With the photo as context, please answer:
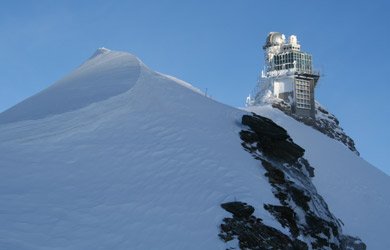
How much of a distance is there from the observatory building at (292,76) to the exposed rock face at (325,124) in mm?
1523

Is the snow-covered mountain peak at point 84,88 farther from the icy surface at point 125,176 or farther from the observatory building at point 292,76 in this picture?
the observatory building at point 292,76

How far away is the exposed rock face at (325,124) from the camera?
70.3m

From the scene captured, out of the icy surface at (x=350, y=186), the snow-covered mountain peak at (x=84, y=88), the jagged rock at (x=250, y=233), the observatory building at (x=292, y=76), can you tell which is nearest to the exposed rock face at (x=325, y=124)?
the observatory building at (x=292, y=76)

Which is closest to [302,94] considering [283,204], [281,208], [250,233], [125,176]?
[283,204]

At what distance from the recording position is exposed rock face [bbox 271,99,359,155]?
70312mm

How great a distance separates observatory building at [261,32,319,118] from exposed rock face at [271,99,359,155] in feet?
5.00

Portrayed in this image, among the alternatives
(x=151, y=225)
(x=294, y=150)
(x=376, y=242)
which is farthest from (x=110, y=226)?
(x=376, y=242)

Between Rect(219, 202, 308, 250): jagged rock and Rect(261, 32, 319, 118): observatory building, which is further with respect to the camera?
Rect(261, 32, 319, 118): observatory building

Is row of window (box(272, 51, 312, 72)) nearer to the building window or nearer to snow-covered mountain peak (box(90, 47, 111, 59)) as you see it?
the building window

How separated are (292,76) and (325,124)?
872 centimetres

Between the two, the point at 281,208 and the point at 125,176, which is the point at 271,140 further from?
Result: the point at 125,176

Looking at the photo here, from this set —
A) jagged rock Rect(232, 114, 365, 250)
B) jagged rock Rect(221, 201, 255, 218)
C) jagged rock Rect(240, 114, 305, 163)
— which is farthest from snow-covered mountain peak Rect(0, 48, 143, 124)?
jagged rock Rect(221, 201, 255, 218)

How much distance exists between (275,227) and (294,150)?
885 centimetres

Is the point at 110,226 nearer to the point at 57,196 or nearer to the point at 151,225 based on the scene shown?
the point at 151,225
